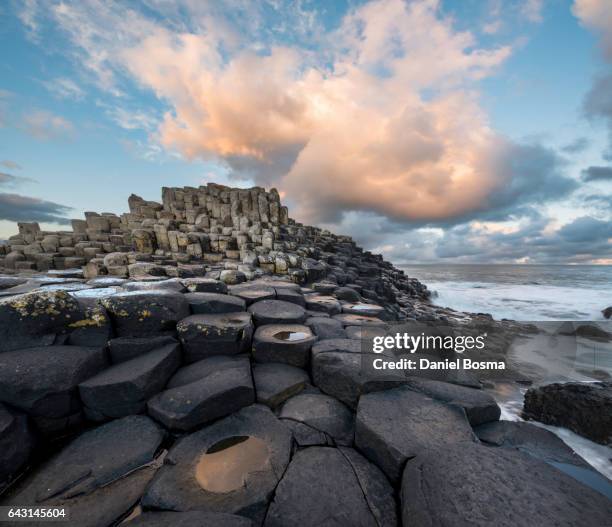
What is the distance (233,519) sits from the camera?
1.26 m

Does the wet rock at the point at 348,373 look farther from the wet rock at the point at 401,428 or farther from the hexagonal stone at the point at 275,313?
the hexagonal stone at the point at 275,313

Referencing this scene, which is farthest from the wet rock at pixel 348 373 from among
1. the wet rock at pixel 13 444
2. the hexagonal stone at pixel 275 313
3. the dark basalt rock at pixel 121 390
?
the wet rock at pixel 13 444

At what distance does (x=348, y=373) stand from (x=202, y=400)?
1.44m

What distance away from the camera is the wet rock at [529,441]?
1.96 m

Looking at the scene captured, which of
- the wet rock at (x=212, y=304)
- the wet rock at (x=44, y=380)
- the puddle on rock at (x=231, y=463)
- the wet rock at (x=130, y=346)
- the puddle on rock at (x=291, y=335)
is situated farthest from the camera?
the wet rock at (x=212, y=304)

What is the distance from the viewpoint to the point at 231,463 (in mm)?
1703

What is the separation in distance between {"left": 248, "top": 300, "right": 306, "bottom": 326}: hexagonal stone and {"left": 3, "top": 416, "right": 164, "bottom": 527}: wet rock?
1799mm

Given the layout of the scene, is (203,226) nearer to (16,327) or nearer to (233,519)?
(16,327)

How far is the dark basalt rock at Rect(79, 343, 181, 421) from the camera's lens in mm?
2090

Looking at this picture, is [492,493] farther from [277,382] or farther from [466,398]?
[277,382]

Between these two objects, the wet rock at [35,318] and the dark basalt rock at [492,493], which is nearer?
the dark basalt rock at [492,493]

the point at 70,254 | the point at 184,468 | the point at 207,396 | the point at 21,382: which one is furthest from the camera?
the point at 70,254

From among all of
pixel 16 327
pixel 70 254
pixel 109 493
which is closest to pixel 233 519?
pixel 109 493

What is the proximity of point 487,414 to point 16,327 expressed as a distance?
4806 millimetres
